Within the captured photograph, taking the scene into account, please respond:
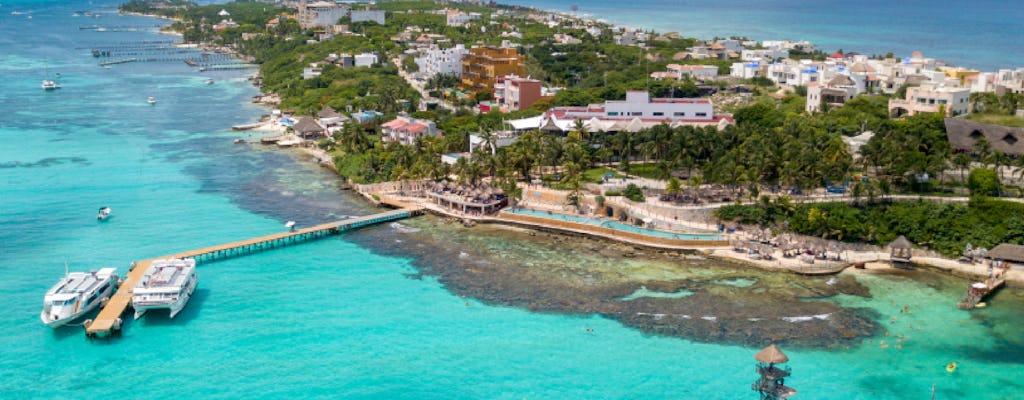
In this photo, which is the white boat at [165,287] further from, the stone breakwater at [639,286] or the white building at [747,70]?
the white building at [747,70]

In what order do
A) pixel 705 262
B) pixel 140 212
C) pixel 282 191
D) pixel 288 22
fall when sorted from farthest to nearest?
1. pixel 288 22
2. pixel 282 191
3. pixel 140 212
4. pixel 705 262

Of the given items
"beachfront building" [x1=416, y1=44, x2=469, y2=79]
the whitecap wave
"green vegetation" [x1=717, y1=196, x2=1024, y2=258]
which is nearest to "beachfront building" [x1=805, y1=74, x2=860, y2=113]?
"green vegetation" [x1=717, y1=196, x2=1024, y2=258]

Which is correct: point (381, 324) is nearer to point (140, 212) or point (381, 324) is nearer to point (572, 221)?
point (572, 221)

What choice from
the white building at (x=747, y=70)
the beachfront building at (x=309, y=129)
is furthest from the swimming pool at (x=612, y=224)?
the white building at (x=747, y=70)

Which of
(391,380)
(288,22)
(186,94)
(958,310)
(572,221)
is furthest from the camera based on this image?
(288,22)

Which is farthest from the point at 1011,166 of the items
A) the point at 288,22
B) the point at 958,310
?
the point at 288,22

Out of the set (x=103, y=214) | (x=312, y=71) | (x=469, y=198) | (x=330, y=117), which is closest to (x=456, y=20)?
(x=312, y=71)
